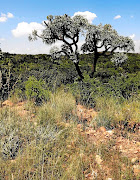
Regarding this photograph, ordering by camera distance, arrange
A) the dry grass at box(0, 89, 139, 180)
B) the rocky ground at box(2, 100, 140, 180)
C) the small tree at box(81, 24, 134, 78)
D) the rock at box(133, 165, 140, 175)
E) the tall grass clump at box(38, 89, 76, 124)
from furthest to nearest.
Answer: the small tree at box(81, 24, 134, 78)
the tall grass clump at box(38, 89, 76, 124)
the rocky ground at box(2, 100, 140, 180)
the rock at box(133, 165, 140, 175)
the dry grass at box(0, 89, 139, 180)

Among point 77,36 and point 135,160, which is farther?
point 77,36

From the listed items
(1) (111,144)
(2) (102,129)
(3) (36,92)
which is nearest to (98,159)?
(1) (111,144)

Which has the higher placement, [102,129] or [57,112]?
[57,112]

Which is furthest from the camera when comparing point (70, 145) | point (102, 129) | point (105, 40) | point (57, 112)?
point (105, 40)

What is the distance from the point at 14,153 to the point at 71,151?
2.66ft

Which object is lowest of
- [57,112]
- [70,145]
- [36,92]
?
[70,145]

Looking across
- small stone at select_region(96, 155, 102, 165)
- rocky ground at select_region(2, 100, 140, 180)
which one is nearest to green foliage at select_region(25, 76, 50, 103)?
rocky ground at select_region(2, 100, 140, 180)

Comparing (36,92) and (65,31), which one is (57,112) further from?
(65,31)

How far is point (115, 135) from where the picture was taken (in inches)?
138

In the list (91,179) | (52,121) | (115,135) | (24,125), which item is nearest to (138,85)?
(115,135)

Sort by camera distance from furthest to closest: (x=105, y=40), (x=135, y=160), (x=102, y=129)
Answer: (x=105, y=40) < (x=102, y=129) < (x=135, y=160)

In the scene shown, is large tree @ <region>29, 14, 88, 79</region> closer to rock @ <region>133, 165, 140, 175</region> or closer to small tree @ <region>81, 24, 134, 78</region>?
small tree @ <region>81, 24, 134, 78</region>

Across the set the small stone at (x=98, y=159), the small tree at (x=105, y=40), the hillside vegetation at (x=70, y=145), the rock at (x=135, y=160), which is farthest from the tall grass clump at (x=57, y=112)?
the small tree at (x=105, y=40)

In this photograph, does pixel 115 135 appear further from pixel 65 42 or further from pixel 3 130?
pixel 65 42
